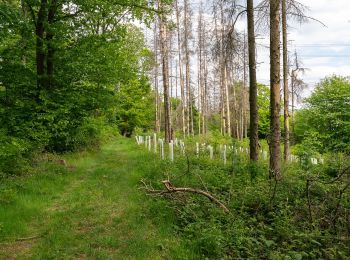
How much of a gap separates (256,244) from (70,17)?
12.0 m

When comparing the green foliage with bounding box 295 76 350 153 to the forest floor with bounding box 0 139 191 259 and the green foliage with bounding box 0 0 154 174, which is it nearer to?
the green foliage with bounding box 0 0 154 174

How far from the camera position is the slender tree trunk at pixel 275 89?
8.32m

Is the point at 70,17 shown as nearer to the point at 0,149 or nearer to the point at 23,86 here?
the point at 23,86

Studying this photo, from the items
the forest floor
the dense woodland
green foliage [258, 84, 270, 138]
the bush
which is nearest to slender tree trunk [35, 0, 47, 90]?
the dense woodland

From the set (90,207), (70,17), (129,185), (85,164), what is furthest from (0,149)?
(70,17)

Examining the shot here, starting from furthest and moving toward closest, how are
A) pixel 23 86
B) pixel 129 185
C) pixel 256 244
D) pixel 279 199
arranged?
pixel 23 86 < pixel 129 185 < pixel 279 199 < pixel 256 244

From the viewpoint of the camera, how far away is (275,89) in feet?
28.2

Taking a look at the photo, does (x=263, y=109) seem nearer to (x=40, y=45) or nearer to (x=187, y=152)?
(x=187, y=152)

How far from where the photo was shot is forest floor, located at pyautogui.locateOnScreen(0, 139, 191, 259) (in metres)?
5.14

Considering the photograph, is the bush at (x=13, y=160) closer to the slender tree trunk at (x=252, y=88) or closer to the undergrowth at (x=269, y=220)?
the undergrowth at (x=269, y=220)

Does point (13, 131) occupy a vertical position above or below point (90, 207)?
above

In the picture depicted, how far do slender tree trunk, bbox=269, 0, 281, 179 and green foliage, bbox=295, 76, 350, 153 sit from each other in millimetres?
20675

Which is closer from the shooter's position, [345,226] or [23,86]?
[345,226]

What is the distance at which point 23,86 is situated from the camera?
41.2 feet
